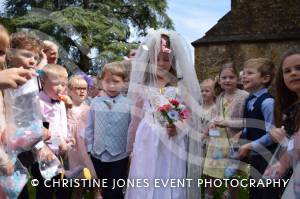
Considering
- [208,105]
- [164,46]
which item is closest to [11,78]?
[164,46]

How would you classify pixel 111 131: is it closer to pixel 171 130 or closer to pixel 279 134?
pixel 171 130

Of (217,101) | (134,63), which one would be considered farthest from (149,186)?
(217,101)

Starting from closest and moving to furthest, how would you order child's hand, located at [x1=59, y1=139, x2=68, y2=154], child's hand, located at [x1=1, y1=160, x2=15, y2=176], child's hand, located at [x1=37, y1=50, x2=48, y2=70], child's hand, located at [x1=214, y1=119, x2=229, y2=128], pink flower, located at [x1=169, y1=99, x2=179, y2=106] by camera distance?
child's hand, located at [x1=1, y1=160, x2=15, y2=176] → pink flower, located at [x1=169, y1=99, x2=179, y2=106] → child's hand, located at [x1=59, y1=139, x2=68, y2=154] → child's hand, located at [x1=37, y1=50, x2=48, y2=70] → child's hand, located at [x1=214, y1=119, x2=229, y2=128]

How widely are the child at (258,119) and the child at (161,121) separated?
19.2 inches

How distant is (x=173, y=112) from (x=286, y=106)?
1060mm

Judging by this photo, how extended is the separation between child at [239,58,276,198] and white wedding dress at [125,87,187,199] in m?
0.59

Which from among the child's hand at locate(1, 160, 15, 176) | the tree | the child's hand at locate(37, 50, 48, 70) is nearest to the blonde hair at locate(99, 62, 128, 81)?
the child's hand at locate(37, 50, 48, 70)

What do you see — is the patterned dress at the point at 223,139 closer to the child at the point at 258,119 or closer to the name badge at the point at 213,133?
the name badge at the point at 213,133

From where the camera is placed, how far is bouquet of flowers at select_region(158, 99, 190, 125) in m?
4.00

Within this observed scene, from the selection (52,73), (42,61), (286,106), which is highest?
(42,61)

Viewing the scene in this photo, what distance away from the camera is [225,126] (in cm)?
500

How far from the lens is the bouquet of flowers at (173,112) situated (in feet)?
13.1

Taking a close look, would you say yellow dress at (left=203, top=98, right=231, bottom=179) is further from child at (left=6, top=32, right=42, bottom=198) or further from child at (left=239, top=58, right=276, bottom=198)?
child at (left=6, top=32, right=42, bottom=198)

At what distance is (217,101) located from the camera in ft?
18.2
